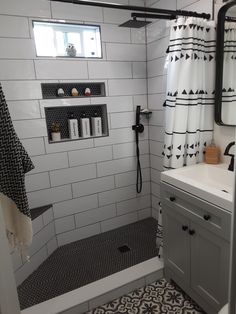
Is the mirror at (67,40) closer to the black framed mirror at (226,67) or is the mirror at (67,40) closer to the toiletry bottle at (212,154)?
the black framed mirror at (226,67)

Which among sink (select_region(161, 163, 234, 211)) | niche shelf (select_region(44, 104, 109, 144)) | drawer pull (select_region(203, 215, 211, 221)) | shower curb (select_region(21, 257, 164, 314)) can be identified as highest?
niche shelf (select_region(44, 104, 109, 144))

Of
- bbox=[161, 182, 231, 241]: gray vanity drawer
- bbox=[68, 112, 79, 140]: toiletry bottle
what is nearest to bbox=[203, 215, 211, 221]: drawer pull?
bbox=[161, 182, 231, 241]: gray vanity drawer

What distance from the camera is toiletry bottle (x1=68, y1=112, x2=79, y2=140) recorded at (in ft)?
7.10

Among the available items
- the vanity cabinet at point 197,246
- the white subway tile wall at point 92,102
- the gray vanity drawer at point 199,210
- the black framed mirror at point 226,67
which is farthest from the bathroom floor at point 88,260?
the black framed mirror at point 226,67

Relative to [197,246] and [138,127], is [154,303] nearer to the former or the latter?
[197,246]

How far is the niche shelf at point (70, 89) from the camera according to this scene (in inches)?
82.2

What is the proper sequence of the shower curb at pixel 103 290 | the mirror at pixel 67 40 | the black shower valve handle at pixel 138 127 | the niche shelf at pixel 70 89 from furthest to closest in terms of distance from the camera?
the black shower valve handle at pixel 138 127
the niche shelf at pixel 70 89
the mirror at pixel 67 40
the shower curb at pixel 103 290

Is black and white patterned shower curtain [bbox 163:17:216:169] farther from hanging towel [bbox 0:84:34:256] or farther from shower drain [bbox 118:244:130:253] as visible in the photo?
hanging towel [bbox 0:84:34:256]

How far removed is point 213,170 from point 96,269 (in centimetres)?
123

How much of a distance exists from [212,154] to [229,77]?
56 centimetres

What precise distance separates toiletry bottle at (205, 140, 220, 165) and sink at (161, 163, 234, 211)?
0.04 meters

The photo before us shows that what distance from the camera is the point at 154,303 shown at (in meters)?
1.68

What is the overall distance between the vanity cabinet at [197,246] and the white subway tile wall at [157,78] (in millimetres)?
820

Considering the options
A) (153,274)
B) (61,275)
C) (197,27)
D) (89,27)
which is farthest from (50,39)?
(153,274)
